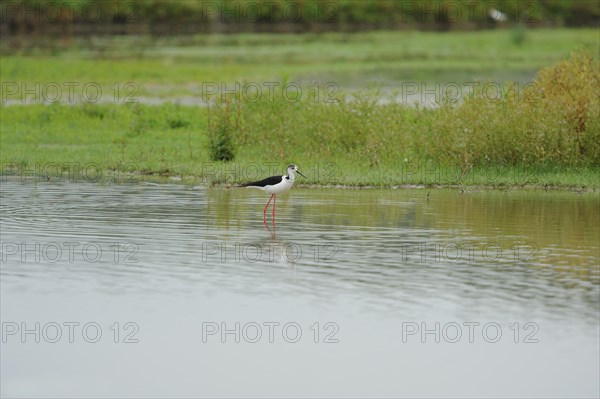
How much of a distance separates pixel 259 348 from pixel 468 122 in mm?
12231

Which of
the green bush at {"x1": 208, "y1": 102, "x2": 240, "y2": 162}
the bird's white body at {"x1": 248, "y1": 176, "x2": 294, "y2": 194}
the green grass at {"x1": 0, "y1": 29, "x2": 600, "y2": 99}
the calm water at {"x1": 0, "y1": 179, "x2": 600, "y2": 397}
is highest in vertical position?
the green grass at {"x1": 0, "y1": 29, "x2": 600, "y2": 99}

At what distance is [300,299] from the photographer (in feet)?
45.0

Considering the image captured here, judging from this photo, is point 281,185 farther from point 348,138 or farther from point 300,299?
point 348,138

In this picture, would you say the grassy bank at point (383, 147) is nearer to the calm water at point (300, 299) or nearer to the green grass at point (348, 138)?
the green grass at point (348, 138)

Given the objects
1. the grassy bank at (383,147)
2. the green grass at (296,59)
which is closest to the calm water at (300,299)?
the grassy bank at (383,147)

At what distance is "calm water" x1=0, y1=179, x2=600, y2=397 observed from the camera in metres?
11.3

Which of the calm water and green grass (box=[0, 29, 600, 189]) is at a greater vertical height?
green grass (box=[0, 29, 600, 189])

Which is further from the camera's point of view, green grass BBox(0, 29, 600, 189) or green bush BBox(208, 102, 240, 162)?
green bush BBox(208, 102, 240, 162)

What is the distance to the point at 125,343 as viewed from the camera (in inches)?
480

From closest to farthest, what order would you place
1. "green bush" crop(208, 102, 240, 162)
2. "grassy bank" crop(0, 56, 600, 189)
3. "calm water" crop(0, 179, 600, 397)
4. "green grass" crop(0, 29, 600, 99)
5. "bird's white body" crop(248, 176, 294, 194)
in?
1. "calm water" crop(0, 179, 600, 397)
2. "bird's white body" crop(248, 176, 294, 194)
3. "grassy bank" crop(0, 56, 600, 189)
4. "green bush" crop(208, 102, 240, 162)
5. "green grass" crop(0, 29, 600, 99)

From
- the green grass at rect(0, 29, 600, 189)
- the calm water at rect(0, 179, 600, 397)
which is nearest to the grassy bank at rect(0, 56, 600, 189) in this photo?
the green grass at rect(0, 29, 600, 189)

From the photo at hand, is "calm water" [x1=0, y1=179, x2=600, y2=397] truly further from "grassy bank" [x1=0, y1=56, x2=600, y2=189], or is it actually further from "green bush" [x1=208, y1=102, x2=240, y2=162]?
"green bush" [x1=208, y1=102, x2=240, y2=162]

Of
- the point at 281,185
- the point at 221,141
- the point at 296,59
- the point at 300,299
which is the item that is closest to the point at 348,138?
the point at 221,141

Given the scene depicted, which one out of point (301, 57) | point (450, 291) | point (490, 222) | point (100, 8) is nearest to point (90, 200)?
point (490, 222)
